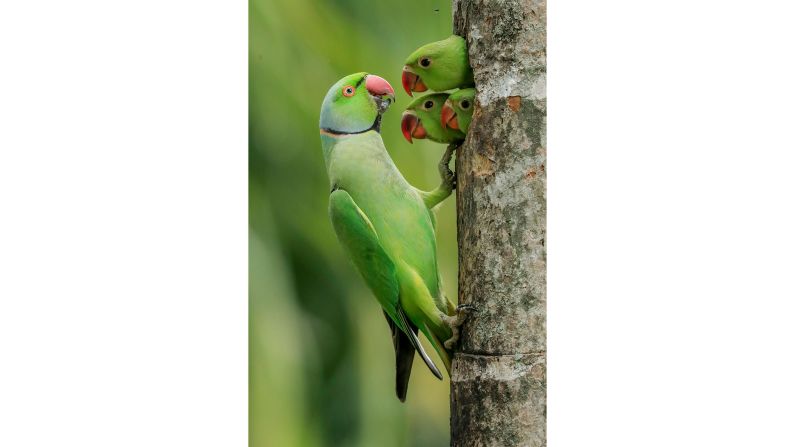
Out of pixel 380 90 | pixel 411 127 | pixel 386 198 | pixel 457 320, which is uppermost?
pixel 380 90

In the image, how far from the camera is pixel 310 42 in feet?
9.28

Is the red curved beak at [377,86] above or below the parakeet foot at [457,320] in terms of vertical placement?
above

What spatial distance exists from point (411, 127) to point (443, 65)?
217 millimetres

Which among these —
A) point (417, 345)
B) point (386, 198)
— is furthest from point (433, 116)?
point (417, 345)

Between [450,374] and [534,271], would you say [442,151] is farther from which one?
[450,374]

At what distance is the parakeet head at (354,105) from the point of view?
9.27ft

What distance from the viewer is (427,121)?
9.48 ft

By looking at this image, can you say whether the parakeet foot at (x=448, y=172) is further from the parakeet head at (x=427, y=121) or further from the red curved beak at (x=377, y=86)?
the red curved beak at (x=377, y=86)

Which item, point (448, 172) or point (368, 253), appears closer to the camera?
point (368, 253)

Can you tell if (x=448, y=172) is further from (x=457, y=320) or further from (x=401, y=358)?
(x=401, y=358)

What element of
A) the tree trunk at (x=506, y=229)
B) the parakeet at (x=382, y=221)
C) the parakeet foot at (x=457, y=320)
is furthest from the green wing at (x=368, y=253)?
the tree trunk at (x=506, y=229)

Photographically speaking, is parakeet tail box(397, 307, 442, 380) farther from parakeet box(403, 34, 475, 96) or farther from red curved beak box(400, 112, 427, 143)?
parakeet box(403, 34, 475, 96)

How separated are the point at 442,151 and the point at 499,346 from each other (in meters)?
0.62

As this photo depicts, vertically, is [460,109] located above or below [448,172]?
above
